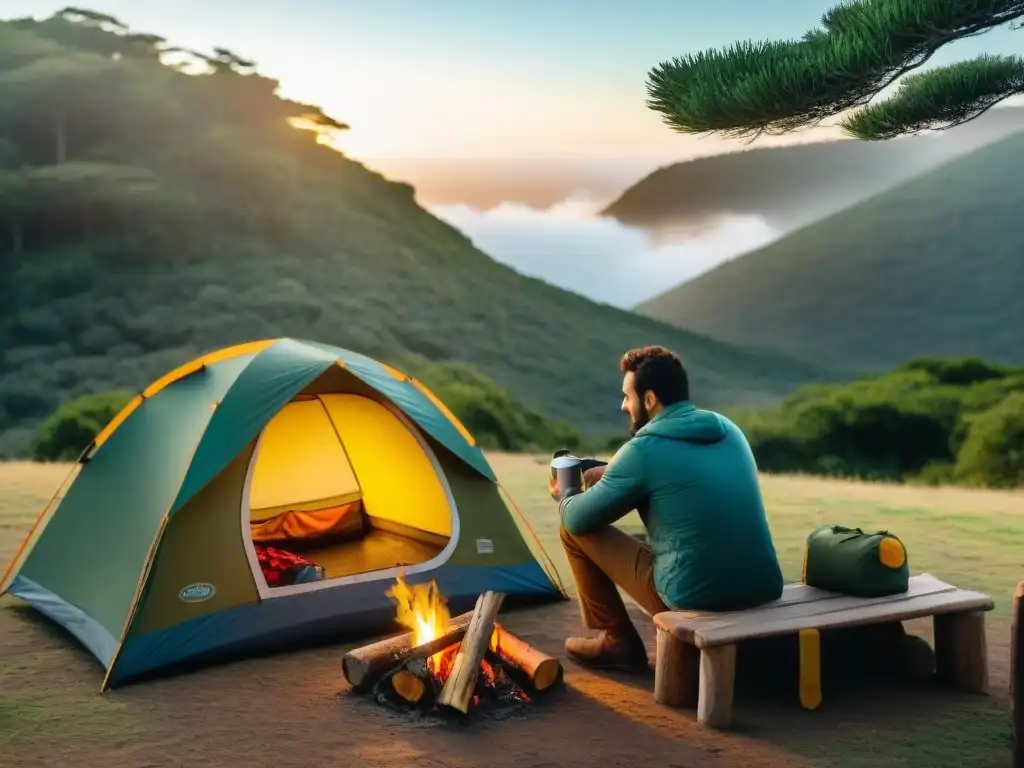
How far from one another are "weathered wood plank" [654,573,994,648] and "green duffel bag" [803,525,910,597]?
0.03 meters

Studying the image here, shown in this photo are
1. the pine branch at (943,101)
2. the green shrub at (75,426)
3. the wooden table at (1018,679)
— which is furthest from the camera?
the green shrub at (75,426)

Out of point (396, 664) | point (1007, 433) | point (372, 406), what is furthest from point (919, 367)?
point (396, 664)

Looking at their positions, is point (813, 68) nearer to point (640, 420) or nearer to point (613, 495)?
point (640, 420)

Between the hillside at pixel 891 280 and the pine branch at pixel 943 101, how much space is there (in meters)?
17.8

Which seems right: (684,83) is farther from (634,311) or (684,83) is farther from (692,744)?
(634,311)

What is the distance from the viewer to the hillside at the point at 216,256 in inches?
911

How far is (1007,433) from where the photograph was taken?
13.8 m

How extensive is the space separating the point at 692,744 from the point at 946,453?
13.5 metres

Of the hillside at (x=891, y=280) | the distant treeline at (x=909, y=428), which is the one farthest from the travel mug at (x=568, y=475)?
the hillside at (x=891, y=280)

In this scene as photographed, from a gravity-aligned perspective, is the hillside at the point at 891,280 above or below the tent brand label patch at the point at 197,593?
above

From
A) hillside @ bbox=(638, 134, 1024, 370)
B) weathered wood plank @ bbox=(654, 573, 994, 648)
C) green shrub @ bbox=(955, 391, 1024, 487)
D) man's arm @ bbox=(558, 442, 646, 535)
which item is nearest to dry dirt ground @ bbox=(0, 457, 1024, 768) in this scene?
weathered wood plank @ bbox=(654, 573, 994, 648)

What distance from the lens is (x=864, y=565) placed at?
3.54m

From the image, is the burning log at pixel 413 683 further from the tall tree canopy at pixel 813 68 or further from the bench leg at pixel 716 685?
the tall tree canopy at pixel 813 68

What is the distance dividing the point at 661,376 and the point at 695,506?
45 centimetres
